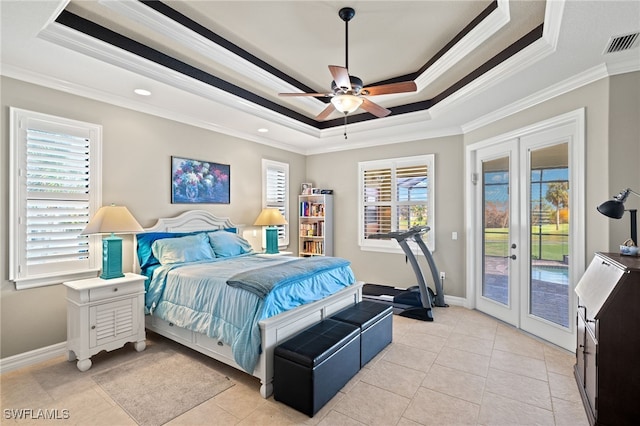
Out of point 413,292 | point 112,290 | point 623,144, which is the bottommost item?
point 413,292

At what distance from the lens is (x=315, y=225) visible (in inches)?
246

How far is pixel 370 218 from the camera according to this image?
5879mm

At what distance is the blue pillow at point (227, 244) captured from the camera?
428 centimetres

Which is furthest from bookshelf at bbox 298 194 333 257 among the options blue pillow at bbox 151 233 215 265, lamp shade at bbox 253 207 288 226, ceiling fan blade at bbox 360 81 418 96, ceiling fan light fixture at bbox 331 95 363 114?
ceiling fan blade at bbox 360 81 418 96

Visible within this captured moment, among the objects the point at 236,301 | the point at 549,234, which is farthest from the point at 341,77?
the point at 549,234

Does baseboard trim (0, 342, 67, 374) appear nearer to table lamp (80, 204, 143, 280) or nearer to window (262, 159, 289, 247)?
table lamp (80, 204, 143, 280)

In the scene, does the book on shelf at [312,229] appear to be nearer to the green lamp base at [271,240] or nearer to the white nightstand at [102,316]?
the green lamp base at [271,240]

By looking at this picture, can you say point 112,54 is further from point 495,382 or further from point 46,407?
point 495,382

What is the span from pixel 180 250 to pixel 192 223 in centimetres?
69

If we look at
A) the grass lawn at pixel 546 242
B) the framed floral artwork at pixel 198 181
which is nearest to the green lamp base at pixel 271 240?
the framed floral artwork at pixel 198 181

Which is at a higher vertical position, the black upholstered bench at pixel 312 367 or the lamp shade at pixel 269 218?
the lamp shade at pixel 269 218

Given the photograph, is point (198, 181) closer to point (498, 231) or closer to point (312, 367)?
point (312, 367)

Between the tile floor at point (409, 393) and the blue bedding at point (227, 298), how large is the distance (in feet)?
1.37

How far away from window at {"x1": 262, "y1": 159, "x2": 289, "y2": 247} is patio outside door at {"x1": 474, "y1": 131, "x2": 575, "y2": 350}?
326 cm
